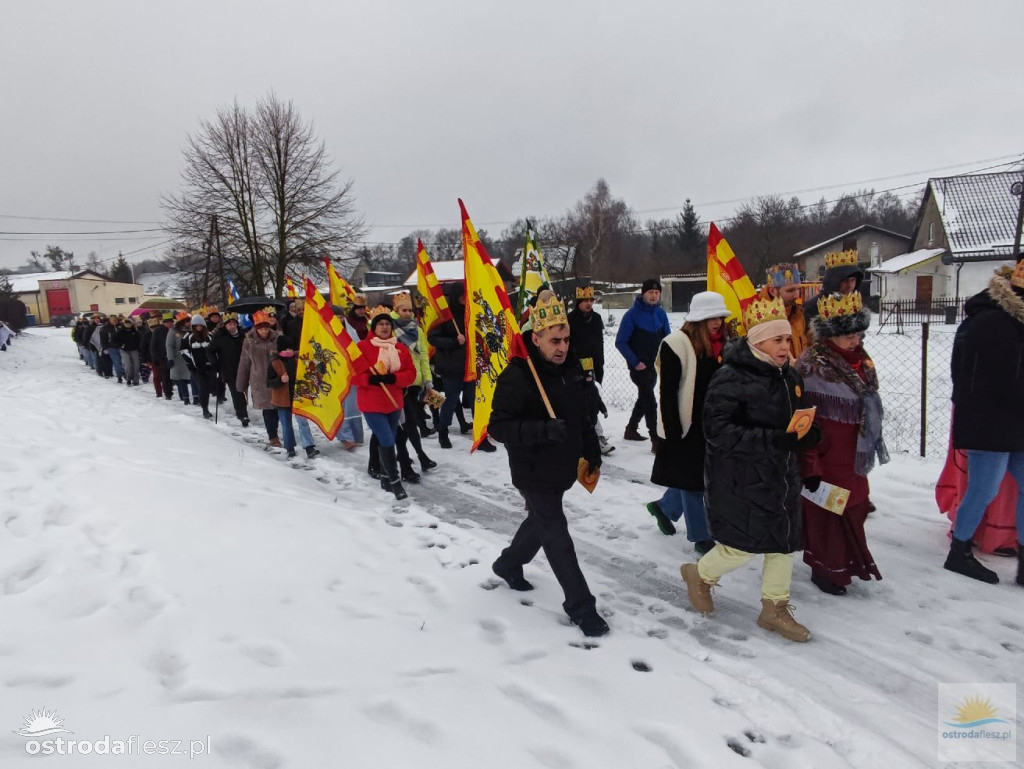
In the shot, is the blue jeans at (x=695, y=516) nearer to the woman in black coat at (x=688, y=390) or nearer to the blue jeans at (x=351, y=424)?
the woman in black coat at (x=688, y=390)

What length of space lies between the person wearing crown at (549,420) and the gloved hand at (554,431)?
0.28 feet

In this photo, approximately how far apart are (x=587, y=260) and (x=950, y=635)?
183ft

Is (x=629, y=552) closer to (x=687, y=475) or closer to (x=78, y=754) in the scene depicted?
(x=687, y=475)

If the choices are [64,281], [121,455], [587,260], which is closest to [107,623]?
[121,455]

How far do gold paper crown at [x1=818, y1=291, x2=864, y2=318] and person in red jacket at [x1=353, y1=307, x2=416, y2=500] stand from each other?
153 inches

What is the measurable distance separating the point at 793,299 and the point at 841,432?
211 centimetres

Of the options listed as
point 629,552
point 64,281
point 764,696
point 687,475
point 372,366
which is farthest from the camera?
point 64,281

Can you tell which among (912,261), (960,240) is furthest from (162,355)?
(912,261)

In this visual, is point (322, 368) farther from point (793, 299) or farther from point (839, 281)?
point (839, 281)

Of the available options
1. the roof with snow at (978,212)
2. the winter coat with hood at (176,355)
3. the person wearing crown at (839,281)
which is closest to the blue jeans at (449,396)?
the person wearing crown at (839,281)

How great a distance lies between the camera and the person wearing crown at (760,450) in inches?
131

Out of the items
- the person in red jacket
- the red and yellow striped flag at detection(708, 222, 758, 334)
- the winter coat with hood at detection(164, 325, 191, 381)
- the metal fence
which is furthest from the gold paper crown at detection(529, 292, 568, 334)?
the winter coat with hood at detection(164, 325, 191, 381)

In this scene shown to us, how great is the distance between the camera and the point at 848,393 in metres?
3.75

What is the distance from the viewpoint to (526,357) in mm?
3471
